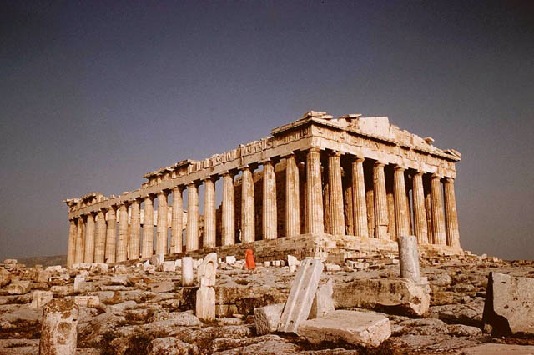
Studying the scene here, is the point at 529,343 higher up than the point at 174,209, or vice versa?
the point at 174,209

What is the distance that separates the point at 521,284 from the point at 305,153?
2107 centimetres

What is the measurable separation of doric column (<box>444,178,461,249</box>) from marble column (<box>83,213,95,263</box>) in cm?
3221

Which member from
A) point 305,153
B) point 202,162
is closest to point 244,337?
point 305,153

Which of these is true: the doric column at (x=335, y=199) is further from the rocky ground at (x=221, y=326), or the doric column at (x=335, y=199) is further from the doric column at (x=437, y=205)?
the rocky ground at (x=221, y=326)

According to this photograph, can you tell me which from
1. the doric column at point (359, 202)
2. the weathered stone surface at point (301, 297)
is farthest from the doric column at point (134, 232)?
the weathered stone surface at point (301, 297)

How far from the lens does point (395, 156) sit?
32125 millimetres

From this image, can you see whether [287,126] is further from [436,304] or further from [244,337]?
[244,337]

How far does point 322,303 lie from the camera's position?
28.6 feet

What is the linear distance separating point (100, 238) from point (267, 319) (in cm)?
4182

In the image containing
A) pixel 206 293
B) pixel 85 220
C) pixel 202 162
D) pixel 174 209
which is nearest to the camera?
pixel 206 293

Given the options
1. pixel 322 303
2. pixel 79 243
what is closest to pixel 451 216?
pixel 322 303

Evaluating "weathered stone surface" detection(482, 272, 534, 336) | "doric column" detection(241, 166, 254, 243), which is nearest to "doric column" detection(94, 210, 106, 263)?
"doric column" detection(241, 166, 254, 243)

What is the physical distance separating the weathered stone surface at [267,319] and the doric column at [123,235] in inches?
1449

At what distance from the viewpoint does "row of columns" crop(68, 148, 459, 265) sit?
28250mm
